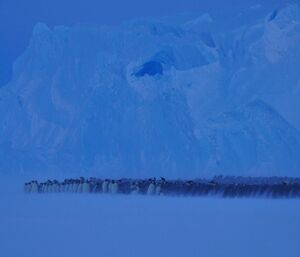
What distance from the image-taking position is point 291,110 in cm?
1362

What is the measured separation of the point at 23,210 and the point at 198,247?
3813 mm

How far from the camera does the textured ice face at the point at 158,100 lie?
540 inches

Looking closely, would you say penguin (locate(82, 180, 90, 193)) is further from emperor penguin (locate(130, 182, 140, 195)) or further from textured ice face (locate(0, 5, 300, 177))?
textured ice face (locate(0, 5, 300, 177))

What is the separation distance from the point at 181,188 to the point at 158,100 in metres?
4.15

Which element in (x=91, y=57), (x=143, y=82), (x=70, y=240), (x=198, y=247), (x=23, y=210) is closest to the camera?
(x=198, y=247)

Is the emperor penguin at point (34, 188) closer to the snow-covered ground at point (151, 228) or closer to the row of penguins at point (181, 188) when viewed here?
the row of penguins at point (181, 188)

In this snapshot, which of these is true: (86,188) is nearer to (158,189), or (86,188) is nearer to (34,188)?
(34,188)

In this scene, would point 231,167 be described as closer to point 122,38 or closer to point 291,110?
point 291,110

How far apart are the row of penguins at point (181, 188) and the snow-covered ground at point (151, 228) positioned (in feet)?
2.45

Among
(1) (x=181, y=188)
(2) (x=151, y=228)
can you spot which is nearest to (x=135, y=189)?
(1) (x=181, y=188)

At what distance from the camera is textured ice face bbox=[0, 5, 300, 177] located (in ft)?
45.0

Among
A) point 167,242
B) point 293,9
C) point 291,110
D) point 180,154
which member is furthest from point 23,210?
point 293,9

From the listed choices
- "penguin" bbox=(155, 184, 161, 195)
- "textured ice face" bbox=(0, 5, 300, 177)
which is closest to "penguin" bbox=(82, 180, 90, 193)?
"penguin" bbox=(155, 184, 161, 195)

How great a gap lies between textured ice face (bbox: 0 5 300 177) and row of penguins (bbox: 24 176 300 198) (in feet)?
5.12
